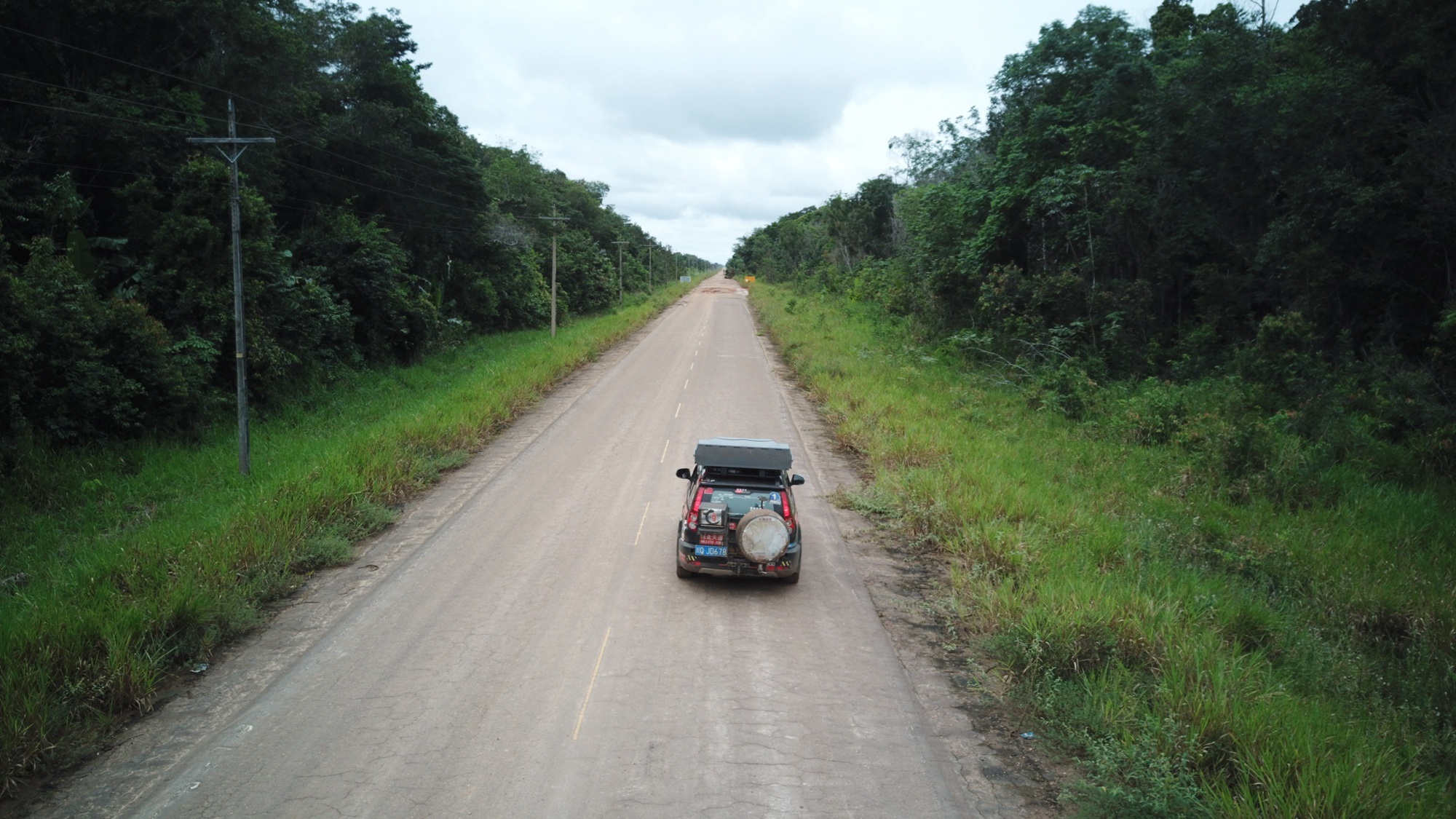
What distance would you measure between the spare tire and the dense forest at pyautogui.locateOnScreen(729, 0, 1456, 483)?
8880 millimetres

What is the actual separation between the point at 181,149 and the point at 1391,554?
24.3m

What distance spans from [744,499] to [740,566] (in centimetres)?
75

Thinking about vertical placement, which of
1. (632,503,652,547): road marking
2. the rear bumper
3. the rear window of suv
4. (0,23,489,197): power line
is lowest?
(632,503,652,547): road marking

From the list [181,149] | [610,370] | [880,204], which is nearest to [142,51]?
[181,149]

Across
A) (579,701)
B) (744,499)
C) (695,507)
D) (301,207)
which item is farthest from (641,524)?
(301,207)

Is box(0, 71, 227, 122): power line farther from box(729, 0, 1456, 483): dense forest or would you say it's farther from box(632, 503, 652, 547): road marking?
box(729, 0, 1456, 483): dense forest

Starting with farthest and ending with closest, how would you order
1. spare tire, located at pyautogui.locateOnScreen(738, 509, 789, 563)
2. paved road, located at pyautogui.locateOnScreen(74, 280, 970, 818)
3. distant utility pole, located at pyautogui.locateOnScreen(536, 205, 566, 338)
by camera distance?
distant utility pole, located at pyautogui.locateOnScreen(536, 205, 566, 338)
spare tire, located at pyautogui.locateOnScreen(738, 509, 789, 563)
paved road, located at pyautogui.locateOnScreen(74, 280, 970, 818)

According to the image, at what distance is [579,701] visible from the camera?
6629 millimetres

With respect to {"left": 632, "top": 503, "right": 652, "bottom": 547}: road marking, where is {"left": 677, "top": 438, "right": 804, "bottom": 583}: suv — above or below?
above

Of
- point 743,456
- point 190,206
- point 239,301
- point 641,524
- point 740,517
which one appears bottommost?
point 641,524

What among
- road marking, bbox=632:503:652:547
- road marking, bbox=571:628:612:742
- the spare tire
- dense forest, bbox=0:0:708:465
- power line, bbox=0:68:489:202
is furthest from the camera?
power line, bbox=0:68:489:202

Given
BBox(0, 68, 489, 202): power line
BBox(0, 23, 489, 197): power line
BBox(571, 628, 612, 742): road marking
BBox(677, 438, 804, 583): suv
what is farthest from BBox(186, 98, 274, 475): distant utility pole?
BBox(571, 628, 612, 742): road marking

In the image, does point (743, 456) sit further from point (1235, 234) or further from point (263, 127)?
point (263, 127)

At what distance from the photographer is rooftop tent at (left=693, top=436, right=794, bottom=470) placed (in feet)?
31.2
